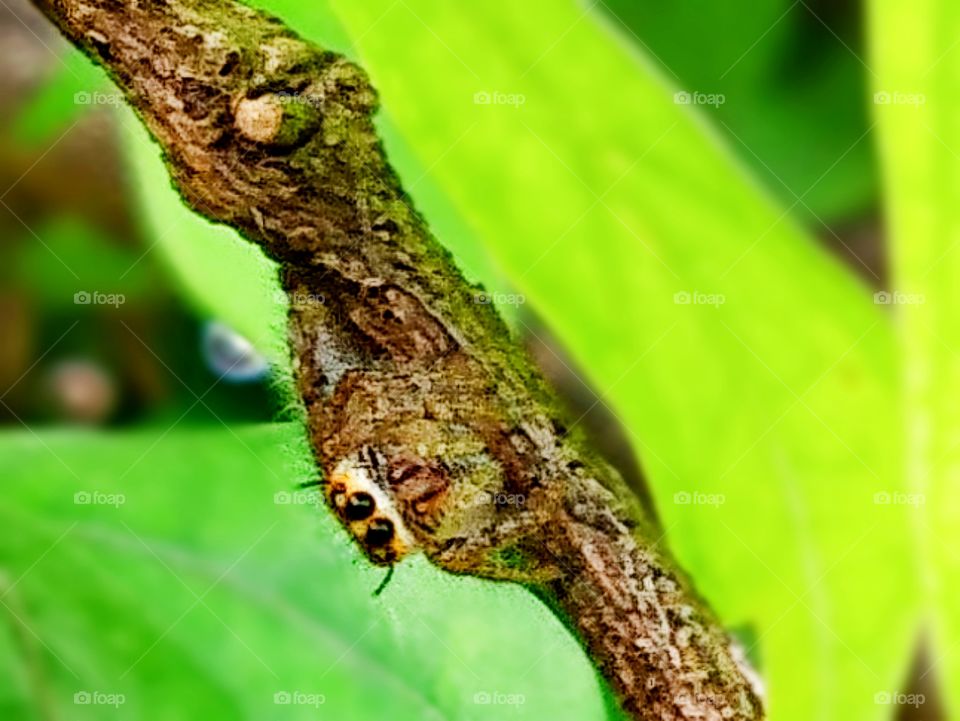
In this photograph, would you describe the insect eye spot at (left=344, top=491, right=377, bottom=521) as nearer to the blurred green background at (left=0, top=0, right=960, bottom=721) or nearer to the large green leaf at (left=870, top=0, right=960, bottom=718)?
the blurred green background at (left=0, top=0, right=960, bottom=721)

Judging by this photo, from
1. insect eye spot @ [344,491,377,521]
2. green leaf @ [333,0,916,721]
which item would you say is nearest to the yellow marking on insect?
insect eye spot @ [344,491,377,521]

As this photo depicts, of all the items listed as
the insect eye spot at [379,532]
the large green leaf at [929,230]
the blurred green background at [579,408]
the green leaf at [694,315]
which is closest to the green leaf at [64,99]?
the blurred green background at [579,408]

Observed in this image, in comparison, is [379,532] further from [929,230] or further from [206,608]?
[929,230]

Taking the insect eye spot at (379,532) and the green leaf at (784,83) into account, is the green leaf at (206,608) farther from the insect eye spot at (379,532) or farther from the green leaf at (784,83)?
the green leaf at (784,83)

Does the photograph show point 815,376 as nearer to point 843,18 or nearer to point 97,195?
point 843,18

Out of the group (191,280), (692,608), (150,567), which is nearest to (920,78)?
(692,608)

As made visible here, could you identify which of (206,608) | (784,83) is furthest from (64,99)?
(784,83)
